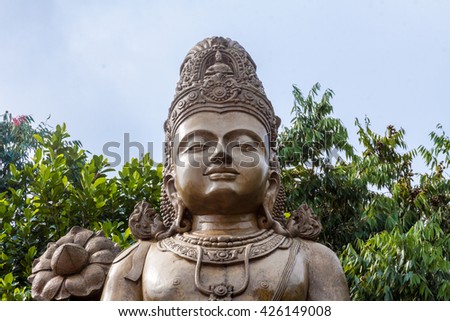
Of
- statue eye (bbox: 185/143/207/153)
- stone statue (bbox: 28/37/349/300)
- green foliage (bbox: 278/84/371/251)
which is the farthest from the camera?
A: green foliage (bbox: 278/84/371/251)

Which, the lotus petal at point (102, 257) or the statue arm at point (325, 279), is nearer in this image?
the statue arm at point (325, 279)

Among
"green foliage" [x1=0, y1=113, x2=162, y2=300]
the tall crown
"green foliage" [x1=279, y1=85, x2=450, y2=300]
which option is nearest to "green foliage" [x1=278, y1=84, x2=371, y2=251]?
"green foliage" [x1=279, y1=85, x2=450, y2=300]

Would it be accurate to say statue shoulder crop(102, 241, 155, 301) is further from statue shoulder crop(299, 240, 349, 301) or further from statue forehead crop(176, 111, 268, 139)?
statue shoulder crop(299, 240, 349, 301)

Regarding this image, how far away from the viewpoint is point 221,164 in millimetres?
5621

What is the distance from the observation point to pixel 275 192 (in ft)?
19.7

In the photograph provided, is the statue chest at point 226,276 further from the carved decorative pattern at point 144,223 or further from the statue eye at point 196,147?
the statue eye at point 196,147

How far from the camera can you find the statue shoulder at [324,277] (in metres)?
5.50

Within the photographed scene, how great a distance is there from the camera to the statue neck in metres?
5.69

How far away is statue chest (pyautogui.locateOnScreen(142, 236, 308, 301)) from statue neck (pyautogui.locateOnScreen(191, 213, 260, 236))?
22 centimetres

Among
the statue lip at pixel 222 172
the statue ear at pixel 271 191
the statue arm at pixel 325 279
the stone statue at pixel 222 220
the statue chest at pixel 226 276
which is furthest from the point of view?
the statue ear at pixel 271 191

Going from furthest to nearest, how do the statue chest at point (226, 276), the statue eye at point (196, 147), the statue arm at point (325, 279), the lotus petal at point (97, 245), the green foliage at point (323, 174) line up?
the green foliage at point (323, 174) → the lotus petal at point (97, 245) → the statue eye at point (196, 147) → the statue arm at point (325, 279) → the statue chest at point (226, 276)

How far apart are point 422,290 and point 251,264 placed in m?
3.88

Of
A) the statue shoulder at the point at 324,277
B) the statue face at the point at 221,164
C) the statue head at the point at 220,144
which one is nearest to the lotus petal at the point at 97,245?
the statue head at the point at 220,144

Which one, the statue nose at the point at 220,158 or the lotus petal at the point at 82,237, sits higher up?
the statue nose at the point at 220,158
